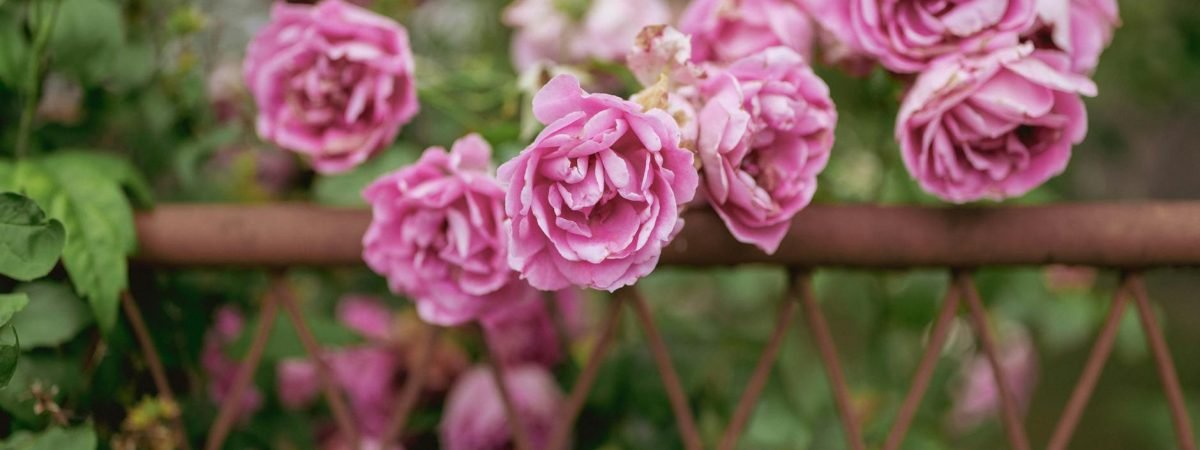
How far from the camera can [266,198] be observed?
39.1 inches

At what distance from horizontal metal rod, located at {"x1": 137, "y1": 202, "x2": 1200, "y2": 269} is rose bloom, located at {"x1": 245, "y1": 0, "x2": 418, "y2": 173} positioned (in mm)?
47

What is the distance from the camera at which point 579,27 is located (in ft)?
2.61

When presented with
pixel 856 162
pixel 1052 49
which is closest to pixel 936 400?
pixel 856 162

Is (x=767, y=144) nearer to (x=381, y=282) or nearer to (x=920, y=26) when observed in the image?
(x=920, y=26)

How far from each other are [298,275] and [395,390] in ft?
1.41

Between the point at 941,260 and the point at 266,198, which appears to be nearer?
the point at 941,260

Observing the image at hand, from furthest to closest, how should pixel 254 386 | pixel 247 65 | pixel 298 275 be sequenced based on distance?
pixel 298 275, pixel 254 386, pixel 247 65

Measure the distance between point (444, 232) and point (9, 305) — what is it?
209mm

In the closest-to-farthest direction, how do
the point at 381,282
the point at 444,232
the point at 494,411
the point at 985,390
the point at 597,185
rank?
the point at 597,185 < the point at 444,232 < the point at 494,411 < the point at 381,282 < the point at 985,390

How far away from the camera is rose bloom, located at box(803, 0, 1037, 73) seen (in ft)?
1.74

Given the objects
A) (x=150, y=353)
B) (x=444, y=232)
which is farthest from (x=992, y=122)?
(x=150, y=353)

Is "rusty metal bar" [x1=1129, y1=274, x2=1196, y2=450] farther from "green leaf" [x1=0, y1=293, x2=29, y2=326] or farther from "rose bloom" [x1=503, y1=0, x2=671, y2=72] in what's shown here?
"green leaf" [x1=0, y1=293, x2=29, y2=326]

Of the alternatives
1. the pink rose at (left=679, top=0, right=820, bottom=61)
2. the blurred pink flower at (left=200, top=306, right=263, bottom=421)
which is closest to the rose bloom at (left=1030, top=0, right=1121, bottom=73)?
the pink rose at (left=679, top=0, right=820, bottom=61)

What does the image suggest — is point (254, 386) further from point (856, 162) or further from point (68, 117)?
point (856, 162)
